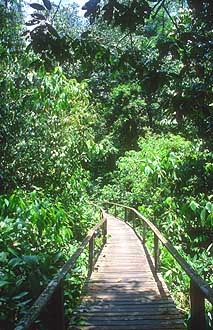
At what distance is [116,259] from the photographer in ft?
27.9

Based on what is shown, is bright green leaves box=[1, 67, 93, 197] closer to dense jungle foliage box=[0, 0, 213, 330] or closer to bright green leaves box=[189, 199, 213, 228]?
dense jungle foliage box=[0, 0, 213, 330]

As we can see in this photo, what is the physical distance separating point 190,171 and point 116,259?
2.56 metres

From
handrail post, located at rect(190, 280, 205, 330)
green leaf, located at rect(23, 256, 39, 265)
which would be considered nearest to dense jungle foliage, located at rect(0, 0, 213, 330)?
green leaf, located at rect(23, 256, 39, 265)

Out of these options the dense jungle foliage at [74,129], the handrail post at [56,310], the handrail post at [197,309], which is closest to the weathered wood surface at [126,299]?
the dense jungle foliage at [74,129]

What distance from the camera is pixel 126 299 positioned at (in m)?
5.27

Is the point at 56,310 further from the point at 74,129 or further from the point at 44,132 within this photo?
the point at 74,129

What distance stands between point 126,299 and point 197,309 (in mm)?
2197

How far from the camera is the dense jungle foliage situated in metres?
3.90

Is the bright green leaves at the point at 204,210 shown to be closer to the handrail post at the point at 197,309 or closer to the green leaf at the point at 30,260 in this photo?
the handrail post at the point at 197,309

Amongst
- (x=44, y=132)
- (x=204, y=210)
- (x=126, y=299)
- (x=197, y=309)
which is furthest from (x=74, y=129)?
(x=197, y=309)

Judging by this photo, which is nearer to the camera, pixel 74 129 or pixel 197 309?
pixel 197 309

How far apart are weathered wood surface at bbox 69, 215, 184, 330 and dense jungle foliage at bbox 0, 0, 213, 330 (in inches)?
15.6

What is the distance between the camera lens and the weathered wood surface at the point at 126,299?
4.27m

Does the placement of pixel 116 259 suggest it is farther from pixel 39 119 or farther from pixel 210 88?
pixel 210 88
